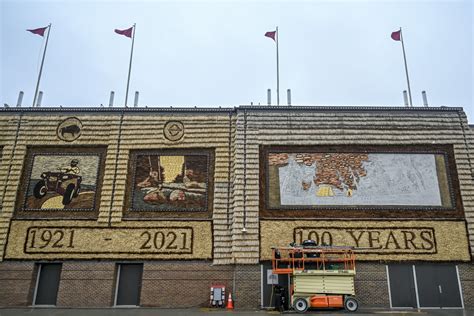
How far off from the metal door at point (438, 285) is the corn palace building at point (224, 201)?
0.05 meters

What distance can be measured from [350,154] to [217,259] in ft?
29.7

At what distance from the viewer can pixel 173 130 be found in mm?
23531

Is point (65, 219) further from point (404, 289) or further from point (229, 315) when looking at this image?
point (404, 289)

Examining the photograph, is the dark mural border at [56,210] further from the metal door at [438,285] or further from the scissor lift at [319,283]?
the metal door at [438,285]

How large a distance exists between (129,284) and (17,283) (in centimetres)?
561

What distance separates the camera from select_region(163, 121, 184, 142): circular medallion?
23.4 m

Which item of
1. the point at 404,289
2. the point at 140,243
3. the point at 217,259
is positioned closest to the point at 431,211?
the point at 404,289

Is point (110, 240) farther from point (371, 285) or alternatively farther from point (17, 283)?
point (371, 285)

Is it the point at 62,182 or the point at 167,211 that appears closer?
the point at 167,211

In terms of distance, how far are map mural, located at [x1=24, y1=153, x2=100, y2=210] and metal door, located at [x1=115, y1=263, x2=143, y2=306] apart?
12.4 feet

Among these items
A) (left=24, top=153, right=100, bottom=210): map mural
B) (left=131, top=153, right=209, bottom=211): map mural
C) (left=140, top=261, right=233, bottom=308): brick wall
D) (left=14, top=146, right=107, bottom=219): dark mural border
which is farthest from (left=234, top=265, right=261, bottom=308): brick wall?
(left=24, top=153, right=100, bottom=210): map mural

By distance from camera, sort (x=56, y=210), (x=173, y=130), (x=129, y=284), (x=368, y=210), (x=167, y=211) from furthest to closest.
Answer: (x=173, y=130) < (x=56, y=210) < (x=167, y=211) < (x=368, y=210) < (x=129, y=284)

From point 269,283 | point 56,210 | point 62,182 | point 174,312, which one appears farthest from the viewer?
point 62,182

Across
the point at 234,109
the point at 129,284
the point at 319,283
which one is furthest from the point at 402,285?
the point at 129,284
